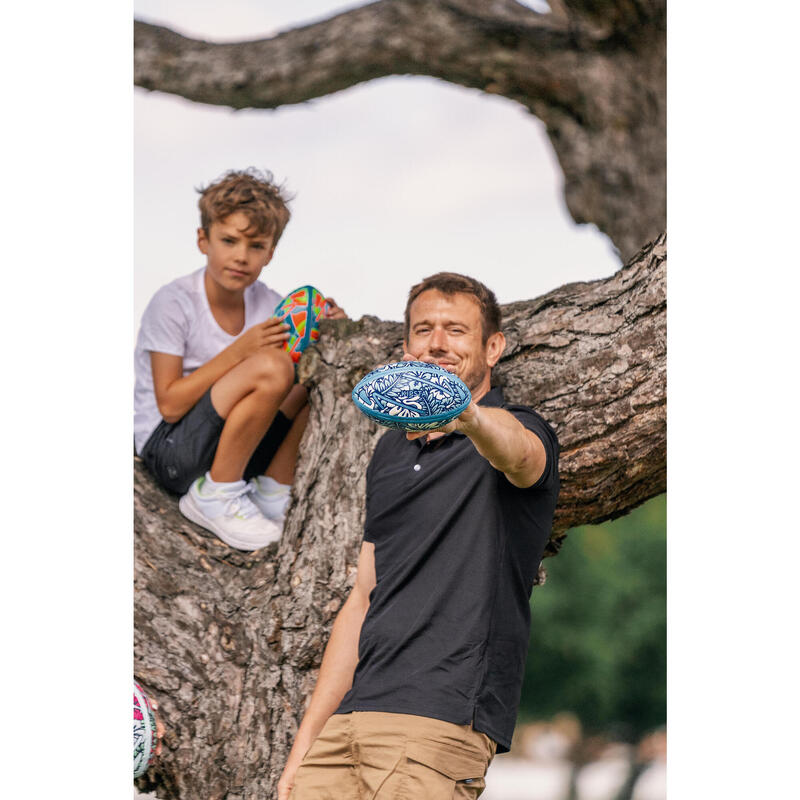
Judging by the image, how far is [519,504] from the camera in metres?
1.96

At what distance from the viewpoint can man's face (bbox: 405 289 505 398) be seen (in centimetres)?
210

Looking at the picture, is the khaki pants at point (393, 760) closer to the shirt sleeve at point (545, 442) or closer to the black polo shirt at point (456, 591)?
the black polo shirt at point (456, 591)

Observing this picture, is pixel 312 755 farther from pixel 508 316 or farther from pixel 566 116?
pixel 566 116

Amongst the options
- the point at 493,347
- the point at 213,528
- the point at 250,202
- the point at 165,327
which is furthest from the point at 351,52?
the point at 493,347

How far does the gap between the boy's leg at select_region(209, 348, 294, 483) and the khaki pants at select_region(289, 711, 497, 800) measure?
3.21 feet

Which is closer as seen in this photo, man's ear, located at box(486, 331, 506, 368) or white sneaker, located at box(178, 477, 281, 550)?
man's ear, located at box(486, 331, 506, 368)

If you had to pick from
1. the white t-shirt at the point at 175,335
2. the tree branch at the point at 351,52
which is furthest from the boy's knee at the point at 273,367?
the tree branch at the point at 351,52

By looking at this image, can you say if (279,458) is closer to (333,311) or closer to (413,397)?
(333,311)

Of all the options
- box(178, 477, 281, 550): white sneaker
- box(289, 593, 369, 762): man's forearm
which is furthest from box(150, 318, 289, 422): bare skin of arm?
box(289, 593, 369, 762): man's forearm

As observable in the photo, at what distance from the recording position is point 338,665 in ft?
6.92

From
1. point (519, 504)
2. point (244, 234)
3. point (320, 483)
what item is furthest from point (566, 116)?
point (519, 504)

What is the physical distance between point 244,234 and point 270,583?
955 millimetres

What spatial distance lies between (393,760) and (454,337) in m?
0.82

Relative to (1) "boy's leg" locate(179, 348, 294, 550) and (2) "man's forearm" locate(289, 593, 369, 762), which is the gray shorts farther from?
(2) "man's forearm" locate(289, 593, 369, 762)
